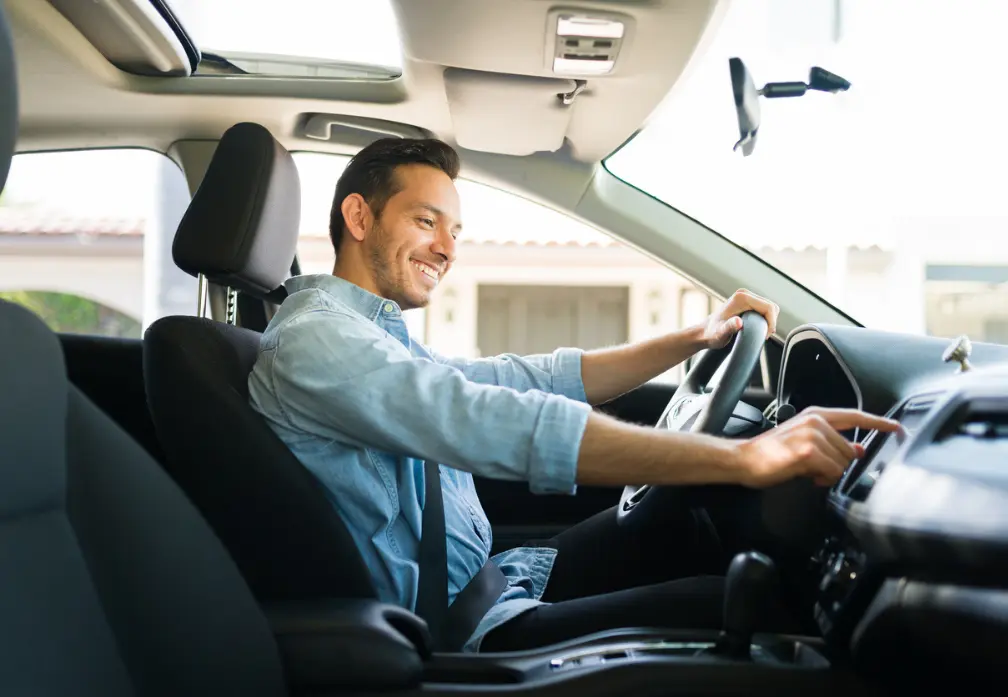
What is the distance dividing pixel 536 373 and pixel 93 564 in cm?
105

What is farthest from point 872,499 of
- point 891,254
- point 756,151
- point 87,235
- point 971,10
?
point 87,235

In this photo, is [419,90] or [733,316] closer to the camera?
[733,316]

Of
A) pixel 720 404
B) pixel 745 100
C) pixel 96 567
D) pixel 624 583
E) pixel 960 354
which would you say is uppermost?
pixel 745 100

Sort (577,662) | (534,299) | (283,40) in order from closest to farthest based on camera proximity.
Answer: (577,662) → (283,40) → (534,299)

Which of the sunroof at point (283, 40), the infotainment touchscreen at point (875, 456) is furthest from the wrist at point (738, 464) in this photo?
the sunroof at point (283, 40)

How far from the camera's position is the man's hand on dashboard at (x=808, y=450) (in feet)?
3.32

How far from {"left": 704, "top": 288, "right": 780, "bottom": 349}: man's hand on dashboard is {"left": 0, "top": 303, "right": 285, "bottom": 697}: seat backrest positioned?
0.95 meters

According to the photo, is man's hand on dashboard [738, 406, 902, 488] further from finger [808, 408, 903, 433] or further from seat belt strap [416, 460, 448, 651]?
seat belt strap [416, 460, 448, 651]

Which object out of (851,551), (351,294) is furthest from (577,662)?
(351,294)

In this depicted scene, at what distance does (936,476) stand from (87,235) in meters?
7.09

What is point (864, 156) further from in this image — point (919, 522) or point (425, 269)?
point (919, 522)

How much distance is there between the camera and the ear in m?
1.57

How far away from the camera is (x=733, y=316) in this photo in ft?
5.30

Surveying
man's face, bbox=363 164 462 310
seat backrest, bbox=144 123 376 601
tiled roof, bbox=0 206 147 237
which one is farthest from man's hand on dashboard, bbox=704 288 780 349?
tiled roof, bbox=0 206 147 237
